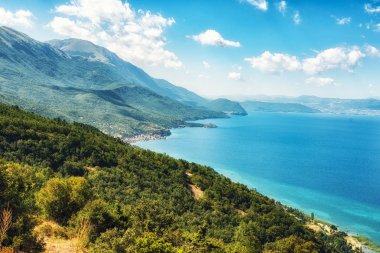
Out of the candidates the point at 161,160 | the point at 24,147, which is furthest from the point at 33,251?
the point at 161,160

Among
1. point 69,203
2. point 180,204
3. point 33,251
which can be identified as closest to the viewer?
point 33,251

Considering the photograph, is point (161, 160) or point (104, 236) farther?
point (161, 160)

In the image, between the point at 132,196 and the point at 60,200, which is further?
the point at 132,196

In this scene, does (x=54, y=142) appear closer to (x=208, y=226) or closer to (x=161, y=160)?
(x=161, y=160)

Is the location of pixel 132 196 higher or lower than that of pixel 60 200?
lower

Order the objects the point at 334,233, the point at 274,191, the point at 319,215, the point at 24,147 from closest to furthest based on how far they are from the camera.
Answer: the point at 24,147, the point at 334,233, the point at 319,215, the point at 274,191

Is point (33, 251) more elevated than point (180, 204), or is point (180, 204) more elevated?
point (33, 251)

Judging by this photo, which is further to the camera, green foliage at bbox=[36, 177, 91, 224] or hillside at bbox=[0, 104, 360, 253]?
green foliage at bbox=[36, 177, 91, 224]

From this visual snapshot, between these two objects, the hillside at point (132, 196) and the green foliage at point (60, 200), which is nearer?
the hillside at point (132, 196)
